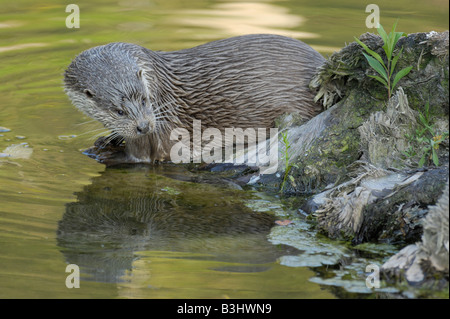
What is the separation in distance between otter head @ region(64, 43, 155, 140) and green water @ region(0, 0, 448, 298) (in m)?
0.44

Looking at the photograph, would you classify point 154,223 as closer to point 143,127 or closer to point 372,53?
point 143,127

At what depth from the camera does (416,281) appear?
3418 millimetres

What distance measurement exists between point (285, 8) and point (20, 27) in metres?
3.78

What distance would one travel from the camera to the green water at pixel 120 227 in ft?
11.9

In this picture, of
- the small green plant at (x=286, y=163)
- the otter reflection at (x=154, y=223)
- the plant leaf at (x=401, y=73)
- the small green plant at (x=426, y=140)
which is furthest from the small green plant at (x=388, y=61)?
the otter reflection at (x=154, y=223)

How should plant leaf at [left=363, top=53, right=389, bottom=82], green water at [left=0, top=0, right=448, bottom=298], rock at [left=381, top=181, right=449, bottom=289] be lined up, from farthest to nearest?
plant leaf at [left=363, top=53, right=389, bottom=82]
green water at [left=0, top=0, right=448, bottom=298]
rock at [left=381, top=181, right=449, bottom=289]

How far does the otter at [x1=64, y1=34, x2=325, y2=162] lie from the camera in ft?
18.5

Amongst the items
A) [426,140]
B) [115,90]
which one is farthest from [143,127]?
[426,140]

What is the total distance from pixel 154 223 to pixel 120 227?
9.0 inches

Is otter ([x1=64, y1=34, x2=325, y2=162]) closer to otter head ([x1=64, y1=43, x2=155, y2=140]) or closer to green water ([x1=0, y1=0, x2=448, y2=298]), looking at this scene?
otter head ([x1=64, y1=43, x2=155, y2=140])

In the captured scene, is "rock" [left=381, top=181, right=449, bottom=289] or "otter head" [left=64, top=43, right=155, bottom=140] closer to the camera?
"rock" [left=381, top=181, right=449, bottom=289]

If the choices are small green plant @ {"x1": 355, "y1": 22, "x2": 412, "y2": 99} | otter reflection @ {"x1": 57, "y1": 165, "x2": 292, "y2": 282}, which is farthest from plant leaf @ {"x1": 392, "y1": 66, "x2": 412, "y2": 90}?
otter reflection @ {"x1": 57, "y1": 165, "x2": 292, "y2": 282}

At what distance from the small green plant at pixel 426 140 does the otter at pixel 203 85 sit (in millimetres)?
1292
